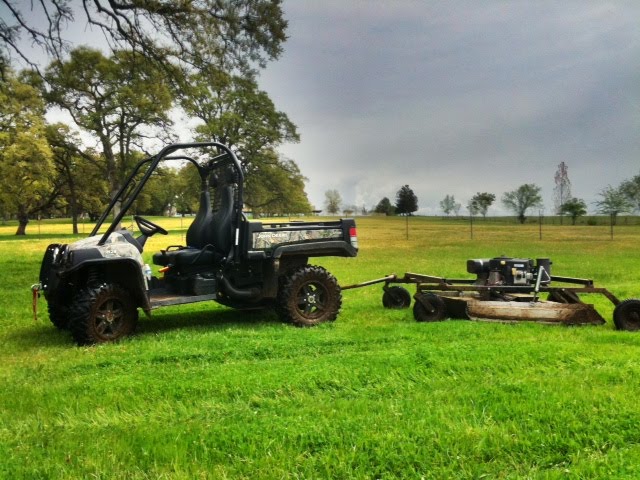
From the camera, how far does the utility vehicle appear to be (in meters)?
6.52

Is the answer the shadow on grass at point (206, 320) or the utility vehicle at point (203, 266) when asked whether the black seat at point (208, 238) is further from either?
the shadow on grass at point (206, 320)

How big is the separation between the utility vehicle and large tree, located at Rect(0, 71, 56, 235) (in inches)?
1388

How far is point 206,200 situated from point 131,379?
12.0 feet

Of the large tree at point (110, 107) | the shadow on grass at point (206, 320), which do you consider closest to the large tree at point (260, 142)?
the large tree at point (110, 107)

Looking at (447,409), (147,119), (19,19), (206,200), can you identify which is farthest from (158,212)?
(447,409)

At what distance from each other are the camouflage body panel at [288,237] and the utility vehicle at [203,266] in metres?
0.01

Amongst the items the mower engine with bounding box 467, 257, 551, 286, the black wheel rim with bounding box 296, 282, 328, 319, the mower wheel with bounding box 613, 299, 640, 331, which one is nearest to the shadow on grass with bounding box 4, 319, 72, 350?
the black wheel rim with bounding box 296, 282, 328, 319

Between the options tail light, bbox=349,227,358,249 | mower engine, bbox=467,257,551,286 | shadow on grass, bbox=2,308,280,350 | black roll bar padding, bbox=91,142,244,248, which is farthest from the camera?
tail light, bbox=349,227,358,249

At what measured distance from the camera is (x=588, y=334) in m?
6.70

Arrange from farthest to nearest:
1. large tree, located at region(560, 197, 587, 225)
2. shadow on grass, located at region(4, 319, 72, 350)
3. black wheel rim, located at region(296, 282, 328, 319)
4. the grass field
Result: large tree, located at region(560, 197, 587, 225) < black wheel rim, located at region(296, 282, 328, 319) < shadow on grass, located at region(4, 319, 72, 350) < the grass field

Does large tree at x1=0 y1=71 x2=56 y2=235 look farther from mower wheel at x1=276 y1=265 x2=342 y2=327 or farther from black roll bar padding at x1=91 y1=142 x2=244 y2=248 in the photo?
mower wheel at x1=276 y1=265 x2=342 y2=327

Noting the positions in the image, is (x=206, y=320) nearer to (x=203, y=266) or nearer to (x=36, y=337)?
(x=203, y=266)

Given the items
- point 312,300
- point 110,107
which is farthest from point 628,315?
point 110,107

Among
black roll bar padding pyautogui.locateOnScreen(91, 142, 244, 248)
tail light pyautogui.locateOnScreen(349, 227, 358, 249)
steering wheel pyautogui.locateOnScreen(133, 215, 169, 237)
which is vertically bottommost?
tail light pyautogui.locateOnScreen(349, 227, 358, 249)
